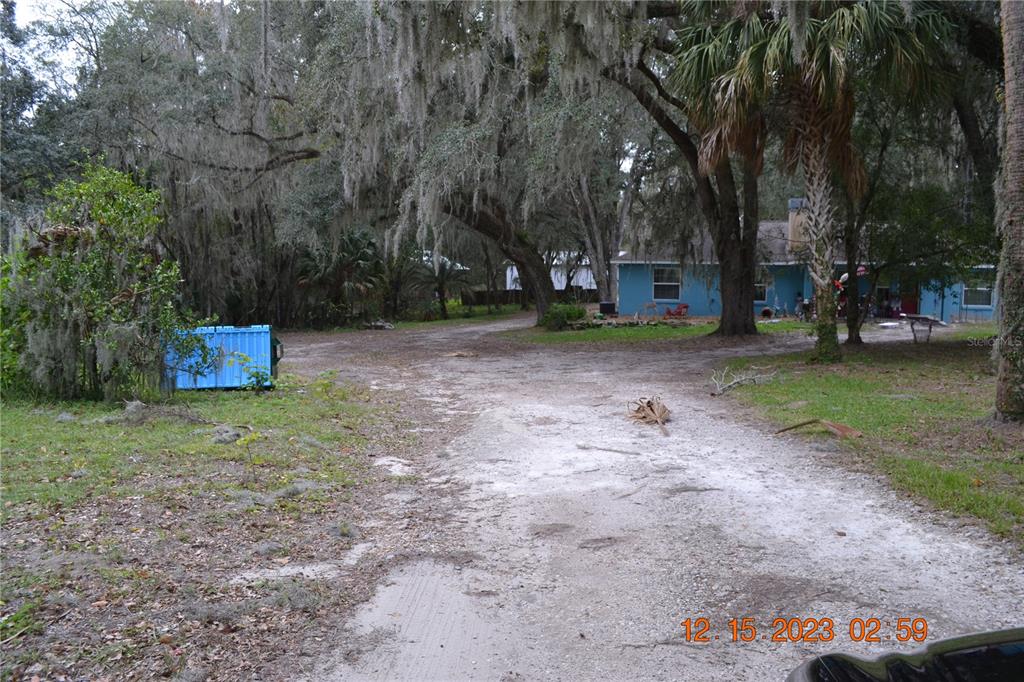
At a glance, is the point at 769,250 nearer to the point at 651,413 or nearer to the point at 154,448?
the point at 651,413

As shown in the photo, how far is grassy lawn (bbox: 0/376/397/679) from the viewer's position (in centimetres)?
367

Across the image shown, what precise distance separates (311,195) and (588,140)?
745 cm

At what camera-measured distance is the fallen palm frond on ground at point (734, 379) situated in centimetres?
1114

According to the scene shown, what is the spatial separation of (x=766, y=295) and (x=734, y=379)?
19.2m

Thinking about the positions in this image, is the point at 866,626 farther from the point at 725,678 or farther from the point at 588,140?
the point at 588,140

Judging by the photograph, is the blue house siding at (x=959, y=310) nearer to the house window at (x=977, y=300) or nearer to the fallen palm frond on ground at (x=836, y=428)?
the house window at (x=977, y=300)

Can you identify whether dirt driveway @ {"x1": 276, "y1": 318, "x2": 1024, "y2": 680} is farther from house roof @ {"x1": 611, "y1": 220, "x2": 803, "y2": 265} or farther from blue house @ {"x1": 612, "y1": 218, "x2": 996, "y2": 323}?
blue house @ {"x1": 612, "y1": 218, "x2": 996, "y2": 323}

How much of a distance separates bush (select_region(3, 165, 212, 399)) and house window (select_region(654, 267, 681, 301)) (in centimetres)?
2336

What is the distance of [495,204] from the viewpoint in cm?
2062

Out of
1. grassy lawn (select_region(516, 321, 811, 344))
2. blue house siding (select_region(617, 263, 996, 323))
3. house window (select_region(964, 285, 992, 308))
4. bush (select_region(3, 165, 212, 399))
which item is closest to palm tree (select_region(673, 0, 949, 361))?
grassy lawn (select_region(516, 321, 811, 344))

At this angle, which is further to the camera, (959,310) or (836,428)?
(959,310)

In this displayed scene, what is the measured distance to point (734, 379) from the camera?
1190 cm

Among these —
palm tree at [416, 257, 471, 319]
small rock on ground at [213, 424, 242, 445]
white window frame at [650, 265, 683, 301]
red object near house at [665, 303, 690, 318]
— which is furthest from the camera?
palm tree at [416, 257, 471, 319]
